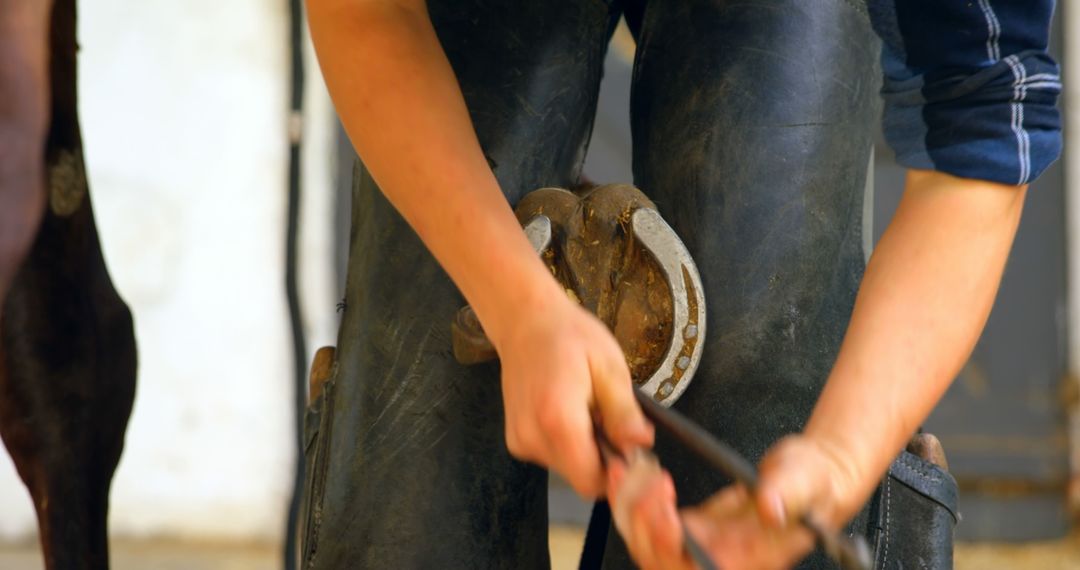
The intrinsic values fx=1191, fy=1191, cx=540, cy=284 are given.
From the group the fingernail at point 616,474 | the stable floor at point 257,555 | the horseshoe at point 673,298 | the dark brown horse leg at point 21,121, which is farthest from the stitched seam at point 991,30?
the stable floor at point 257,555

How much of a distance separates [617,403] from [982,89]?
0.29 meters

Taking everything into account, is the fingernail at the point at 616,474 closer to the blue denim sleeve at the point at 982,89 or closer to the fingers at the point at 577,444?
the fingers at the point at 577,444

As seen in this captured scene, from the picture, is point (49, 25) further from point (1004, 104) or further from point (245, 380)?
point (245, 380)

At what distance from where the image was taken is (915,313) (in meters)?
0.60

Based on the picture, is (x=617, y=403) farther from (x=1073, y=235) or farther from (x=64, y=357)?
(x=1073, y=235)

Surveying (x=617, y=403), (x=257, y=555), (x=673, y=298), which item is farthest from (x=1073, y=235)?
(x=617, y=403)

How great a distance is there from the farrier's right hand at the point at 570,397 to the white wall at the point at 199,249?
5.40 ft

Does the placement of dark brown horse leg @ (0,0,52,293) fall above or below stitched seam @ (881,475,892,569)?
above

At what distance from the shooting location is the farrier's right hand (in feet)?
1.68

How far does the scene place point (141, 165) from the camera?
6.95ft

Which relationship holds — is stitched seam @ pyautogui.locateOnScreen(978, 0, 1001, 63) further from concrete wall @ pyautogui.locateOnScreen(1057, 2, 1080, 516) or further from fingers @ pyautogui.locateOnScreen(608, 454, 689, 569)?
concrete wall @ pyautogui.locateOnScreen(1057, 2, 1080, 516)

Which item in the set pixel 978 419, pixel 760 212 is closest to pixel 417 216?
pixel 760 212

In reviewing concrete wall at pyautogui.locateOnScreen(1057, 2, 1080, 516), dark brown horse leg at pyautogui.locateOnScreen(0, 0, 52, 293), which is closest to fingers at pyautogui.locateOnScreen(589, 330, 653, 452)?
dark brown horse leg at pyautogui.locateOnScreen(0, 0, 52, 293)

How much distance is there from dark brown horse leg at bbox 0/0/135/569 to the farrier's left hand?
0.68 metres
